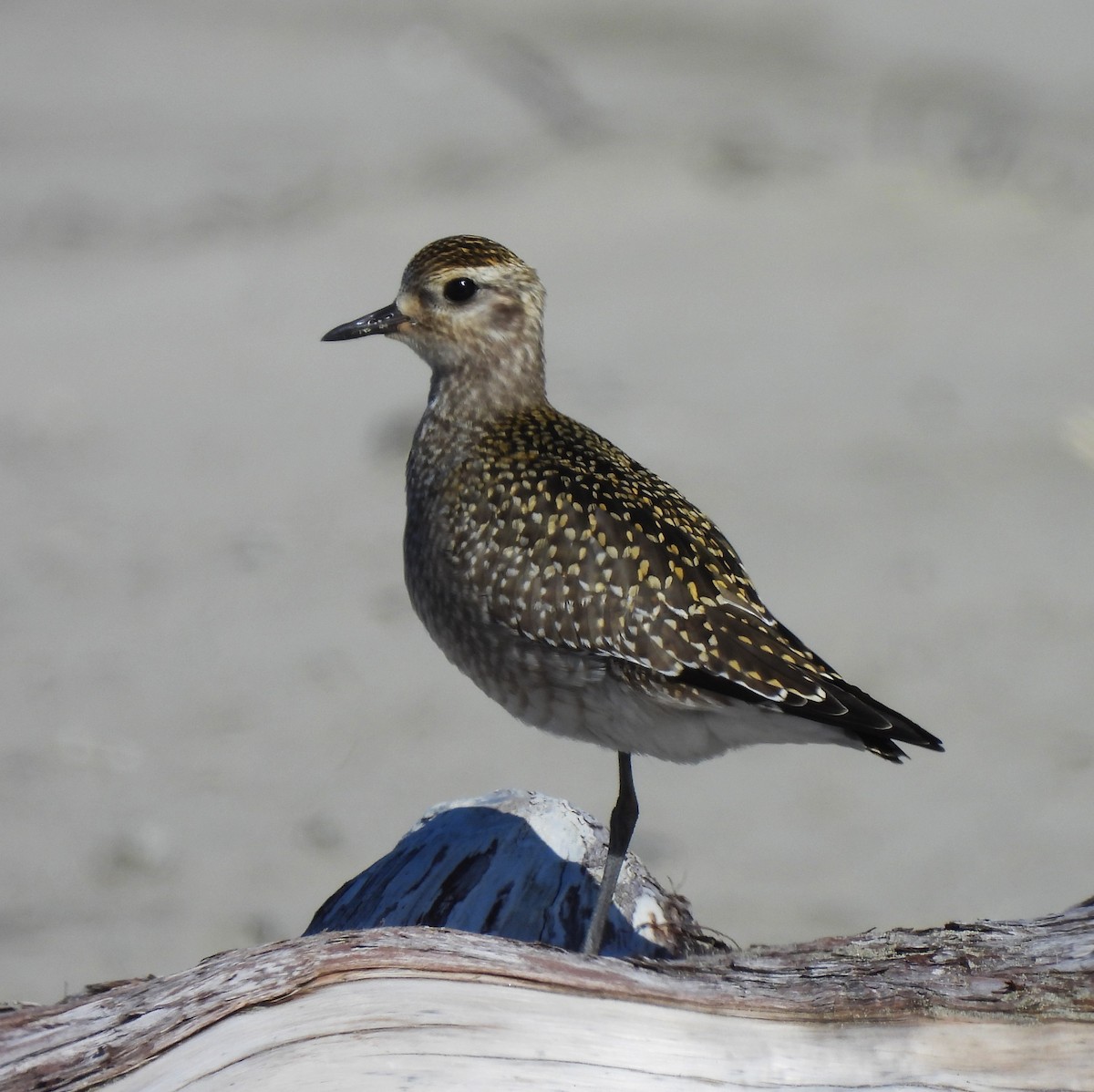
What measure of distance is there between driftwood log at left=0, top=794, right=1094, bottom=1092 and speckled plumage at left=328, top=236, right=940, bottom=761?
38.7 inches

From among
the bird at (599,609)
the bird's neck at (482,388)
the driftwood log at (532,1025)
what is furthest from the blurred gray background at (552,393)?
the driftwood log at (532,1025)

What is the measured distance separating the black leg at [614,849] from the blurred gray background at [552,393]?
1.26 meters

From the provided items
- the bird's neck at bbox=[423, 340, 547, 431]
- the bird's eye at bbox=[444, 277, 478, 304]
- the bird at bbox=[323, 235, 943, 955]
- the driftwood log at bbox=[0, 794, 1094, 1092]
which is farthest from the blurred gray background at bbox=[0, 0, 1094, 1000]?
the driftwood log at bbox=[0, 794, 1094, 1092]

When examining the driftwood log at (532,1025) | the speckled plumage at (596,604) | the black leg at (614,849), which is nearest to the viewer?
the driftwood log at (532,1025)

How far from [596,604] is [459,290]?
1.45 meters

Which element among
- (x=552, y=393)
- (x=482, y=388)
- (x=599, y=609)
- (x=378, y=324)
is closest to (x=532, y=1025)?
(x=599, y=609)

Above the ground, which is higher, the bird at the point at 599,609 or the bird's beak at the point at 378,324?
the bird's beak at the point at 378,324

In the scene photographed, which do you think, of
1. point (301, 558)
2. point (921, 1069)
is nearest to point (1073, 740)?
point (301, 558)

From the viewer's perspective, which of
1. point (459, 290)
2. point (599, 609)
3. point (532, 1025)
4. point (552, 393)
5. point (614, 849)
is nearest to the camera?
point (532, 1025)

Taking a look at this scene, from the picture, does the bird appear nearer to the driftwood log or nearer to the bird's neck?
the bird's neck

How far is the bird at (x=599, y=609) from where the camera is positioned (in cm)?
493

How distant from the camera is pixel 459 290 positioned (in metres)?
5.96

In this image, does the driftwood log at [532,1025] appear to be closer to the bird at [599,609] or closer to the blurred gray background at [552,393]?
the bird at [599,609]

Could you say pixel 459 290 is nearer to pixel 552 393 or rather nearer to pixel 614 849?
pixel 614 849
